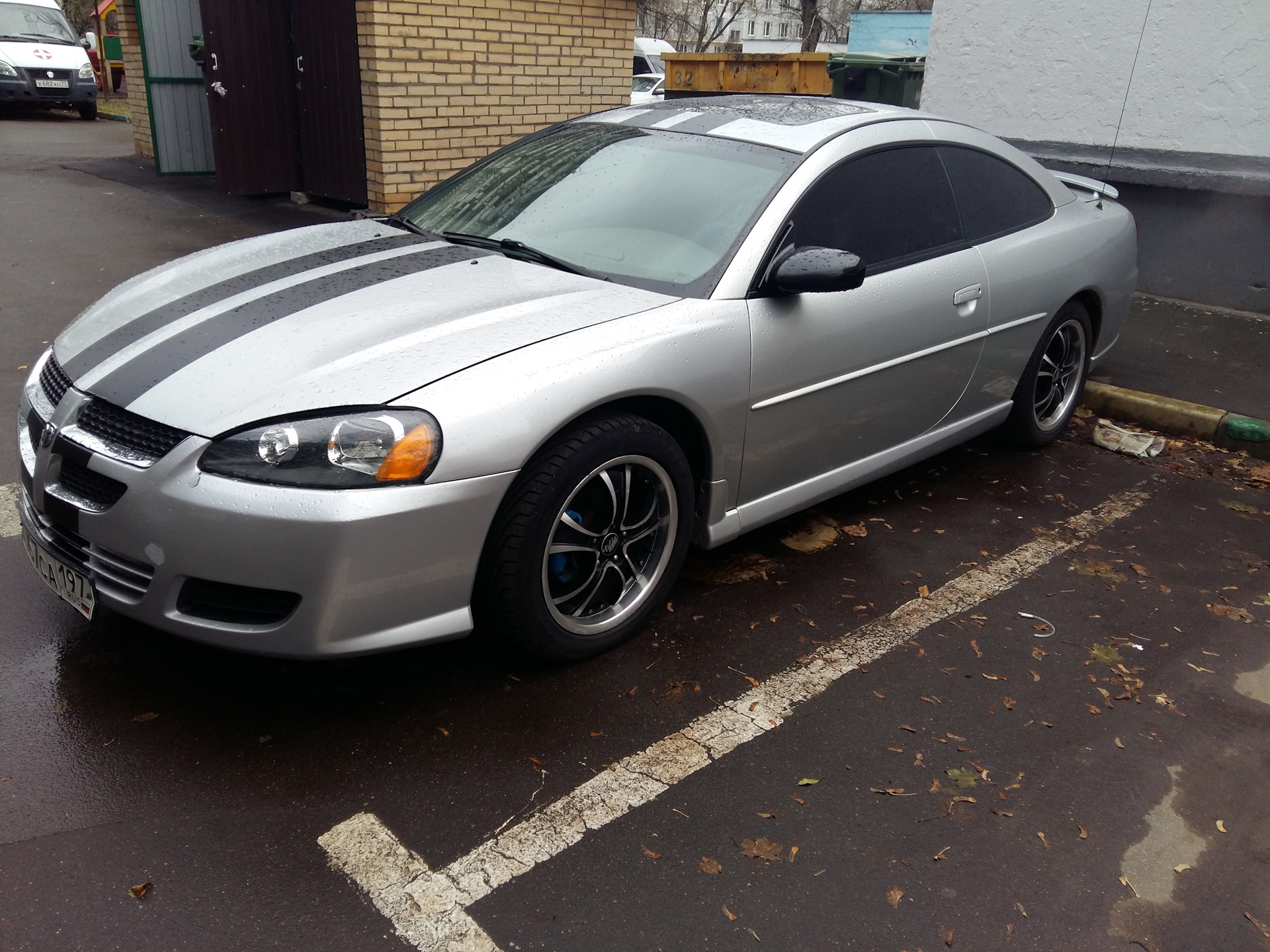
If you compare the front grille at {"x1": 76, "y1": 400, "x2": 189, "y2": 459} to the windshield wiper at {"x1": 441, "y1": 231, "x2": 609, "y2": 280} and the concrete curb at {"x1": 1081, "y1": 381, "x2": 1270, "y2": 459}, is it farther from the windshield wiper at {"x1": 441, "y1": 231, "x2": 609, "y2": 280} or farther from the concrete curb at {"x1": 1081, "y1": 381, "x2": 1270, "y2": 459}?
the concrete curb at {"x1": 1081, "y1": 381, "x2": 1270, "y2": 459}

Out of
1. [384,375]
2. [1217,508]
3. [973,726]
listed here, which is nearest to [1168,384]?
[1217,508]

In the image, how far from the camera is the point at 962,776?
2.79 m

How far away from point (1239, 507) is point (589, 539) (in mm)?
3434

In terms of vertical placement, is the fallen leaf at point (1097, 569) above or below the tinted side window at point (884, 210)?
below

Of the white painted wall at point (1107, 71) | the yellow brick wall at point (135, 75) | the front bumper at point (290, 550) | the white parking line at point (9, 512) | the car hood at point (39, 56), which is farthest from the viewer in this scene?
the car hood at point (39, 56)

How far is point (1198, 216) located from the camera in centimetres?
781

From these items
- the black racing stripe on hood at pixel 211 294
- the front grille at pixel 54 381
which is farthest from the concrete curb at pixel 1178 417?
the front grille at pixel 54 381

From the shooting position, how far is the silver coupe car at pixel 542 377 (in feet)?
8.27

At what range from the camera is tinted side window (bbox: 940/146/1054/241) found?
169 inches

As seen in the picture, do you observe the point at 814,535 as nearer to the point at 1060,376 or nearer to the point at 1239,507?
the point at 1060,376

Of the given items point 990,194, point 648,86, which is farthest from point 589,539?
point 648,86

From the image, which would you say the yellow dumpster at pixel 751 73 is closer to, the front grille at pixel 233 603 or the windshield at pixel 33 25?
the windshield at pixel 33 25

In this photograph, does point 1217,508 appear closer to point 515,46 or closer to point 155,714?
point 155,714

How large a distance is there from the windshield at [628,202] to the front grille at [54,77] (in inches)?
685
